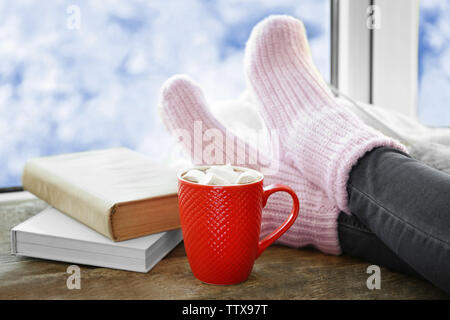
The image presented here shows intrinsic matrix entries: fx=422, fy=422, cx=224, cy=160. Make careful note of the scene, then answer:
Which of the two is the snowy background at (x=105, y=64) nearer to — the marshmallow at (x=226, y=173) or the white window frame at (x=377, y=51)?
the white window frame at (x=377, y=51)

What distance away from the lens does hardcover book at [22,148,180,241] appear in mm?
478

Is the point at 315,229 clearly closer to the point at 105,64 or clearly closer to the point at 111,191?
the point at 111,191

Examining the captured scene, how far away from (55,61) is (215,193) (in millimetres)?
597

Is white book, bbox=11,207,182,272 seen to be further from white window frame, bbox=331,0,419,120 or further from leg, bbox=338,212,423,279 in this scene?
white window frame, bbox=331,0,419,120

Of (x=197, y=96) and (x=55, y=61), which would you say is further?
(x=55, y=61)

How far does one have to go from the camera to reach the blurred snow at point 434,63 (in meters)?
1.03

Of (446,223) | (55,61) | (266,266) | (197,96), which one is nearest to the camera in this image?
(446,223)

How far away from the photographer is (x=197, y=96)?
0.62 m

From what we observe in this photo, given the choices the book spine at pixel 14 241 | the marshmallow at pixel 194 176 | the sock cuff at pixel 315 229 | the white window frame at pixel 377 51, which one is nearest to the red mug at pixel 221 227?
the marshmallow at pixel 194 176

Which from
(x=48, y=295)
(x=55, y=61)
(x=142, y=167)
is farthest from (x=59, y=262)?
(x=55, y=61)

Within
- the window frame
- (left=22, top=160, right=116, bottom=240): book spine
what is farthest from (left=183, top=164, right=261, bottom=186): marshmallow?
the window frame

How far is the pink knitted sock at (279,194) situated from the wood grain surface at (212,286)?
0.10 feet

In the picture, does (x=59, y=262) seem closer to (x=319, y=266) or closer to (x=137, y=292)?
(x=137, y=292)

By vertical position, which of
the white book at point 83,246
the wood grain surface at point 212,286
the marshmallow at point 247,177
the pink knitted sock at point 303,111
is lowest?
the wood grain surface at point 212,286
